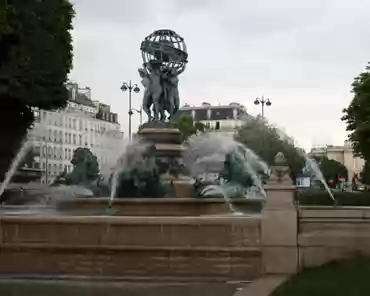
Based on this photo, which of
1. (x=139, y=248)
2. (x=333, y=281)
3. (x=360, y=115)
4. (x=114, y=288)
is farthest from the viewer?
(x=360, y=115)

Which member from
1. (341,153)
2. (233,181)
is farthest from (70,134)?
(341,153)

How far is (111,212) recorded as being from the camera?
21.8 metres

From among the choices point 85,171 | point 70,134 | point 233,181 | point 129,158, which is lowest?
point 233,181

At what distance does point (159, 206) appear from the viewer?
21828 mm

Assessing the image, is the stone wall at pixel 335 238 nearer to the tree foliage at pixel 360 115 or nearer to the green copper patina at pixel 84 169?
the green copper patina at pixel 84 169

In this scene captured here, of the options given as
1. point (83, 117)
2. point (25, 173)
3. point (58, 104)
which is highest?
point (83, 117)

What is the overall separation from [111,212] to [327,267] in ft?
31.1

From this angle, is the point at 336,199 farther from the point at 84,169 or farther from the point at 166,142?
the point at 84,169

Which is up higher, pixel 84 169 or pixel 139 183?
pixel 84 169

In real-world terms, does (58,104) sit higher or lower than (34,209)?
higher

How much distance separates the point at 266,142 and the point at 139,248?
271 feet

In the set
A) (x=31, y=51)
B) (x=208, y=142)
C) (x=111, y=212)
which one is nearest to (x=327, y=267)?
(x=111, y=212)

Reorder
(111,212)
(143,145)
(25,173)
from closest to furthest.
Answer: (111,212), (143,145), (25,173)

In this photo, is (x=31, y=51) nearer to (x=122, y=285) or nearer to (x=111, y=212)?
(x=111, y=212)
